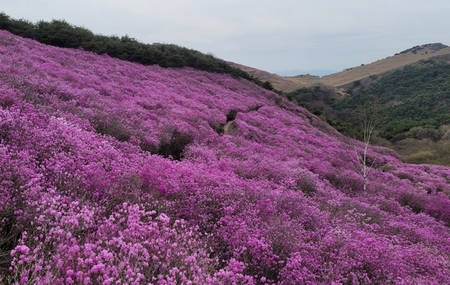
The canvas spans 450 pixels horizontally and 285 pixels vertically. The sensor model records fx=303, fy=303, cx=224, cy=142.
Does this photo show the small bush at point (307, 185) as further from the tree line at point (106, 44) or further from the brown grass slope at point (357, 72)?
the brown grass slope at point (357, 72)

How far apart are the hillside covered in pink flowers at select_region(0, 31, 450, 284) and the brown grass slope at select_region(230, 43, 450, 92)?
62.0 m

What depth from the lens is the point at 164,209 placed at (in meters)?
5.34

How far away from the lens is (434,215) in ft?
42.4

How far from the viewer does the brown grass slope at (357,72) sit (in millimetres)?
95688

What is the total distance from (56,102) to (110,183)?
5.54 meters

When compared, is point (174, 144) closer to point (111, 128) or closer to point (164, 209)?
point (111, 128)

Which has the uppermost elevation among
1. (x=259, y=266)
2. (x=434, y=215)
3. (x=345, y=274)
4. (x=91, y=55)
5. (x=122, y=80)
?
(x=91, y=55)

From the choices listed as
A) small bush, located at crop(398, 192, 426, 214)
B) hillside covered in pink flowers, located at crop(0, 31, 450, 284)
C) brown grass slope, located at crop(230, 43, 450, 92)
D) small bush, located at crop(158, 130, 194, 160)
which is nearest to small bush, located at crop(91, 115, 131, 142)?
hillside covered in pink flowers, located at crop(0, 31, 450, 284)

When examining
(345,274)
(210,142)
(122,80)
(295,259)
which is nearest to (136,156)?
(295,259)

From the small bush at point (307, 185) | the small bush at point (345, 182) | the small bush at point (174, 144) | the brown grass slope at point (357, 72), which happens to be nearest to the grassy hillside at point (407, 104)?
the brown grass slope at point (357, 72)

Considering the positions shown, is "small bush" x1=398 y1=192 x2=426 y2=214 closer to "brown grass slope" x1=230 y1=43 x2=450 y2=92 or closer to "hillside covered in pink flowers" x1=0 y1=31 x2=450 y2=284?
"hillside covered in pink flowers" x1=0 y1=31 x2=450 y2=284

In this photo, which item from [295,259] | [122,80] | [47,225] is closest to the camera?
[47,225]

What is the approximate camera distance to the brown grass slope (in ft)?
314

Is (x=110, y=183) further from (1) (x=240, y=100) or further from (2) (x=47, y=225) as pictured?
(1) (x=240, y=100)
